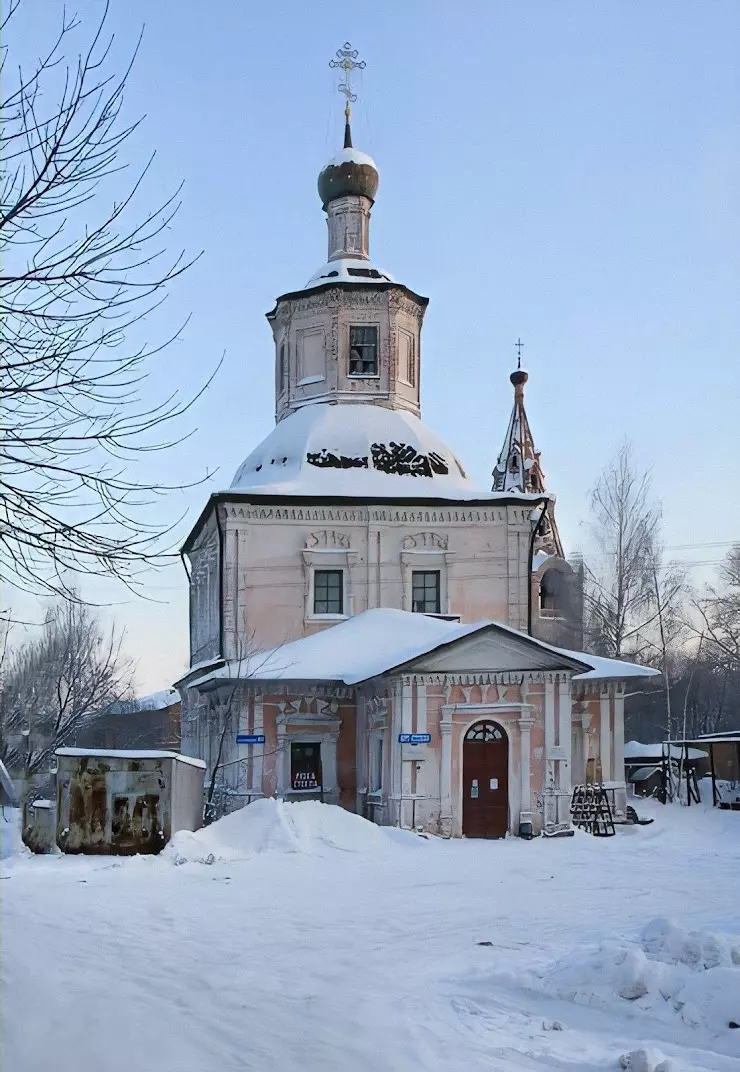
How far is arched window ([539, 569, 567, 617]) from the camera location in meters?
41.2

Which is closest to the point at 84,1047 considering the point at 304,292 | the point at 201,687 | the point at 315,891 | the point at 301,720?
the point at 315,891

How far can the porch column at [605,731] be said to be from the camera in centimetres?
2431

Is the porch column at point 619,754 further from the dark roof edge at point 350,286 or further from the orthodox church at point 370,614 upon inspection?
the dark roof edge at point 350,286

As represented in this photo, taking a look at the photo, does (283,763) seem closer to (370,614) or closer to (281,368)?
(370,614)

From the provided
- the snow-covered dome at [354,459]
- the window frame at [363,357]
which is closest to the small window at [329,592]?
the snow-covered dome at [354,459]

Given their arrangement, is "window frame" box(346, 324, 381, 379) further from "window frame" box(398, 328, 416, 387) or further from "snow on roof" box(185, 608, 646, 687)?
"snow on roof" box(185, 608, 646, 687)

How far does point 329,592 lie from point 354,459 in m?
3.25

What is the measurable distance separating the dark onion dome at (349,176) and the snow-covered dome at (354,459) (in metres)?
6.40

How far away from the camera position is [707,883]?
1401cm

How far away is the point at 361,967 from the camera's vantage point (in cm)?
864

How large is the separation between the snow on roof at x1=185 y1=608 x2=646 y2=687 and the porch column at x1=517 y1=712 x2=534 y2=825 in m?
1.39

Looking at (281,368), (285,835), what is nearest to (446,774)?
(285,835)

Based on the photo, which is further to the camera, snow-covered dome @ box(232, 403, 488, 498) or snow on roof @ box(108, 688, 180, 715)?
snow on roof @ box(108, 688, 180, 715)

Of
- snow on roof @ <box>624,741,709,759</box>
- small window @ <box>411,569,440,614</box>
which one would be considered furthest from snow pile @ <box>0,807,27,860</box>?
snow on roof @ <box>624,741,709,759</box>
